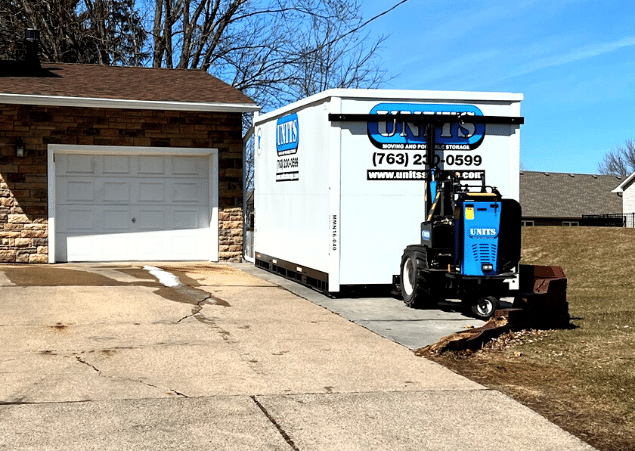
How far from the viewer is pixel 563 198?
61.7 m

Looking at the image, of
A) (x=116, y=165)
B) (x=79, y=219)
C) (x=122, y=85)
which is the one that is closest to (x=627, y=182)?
(x=122, y=85)

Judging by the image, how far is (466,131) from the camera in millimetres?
12266

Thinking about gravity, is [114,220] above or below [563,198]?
below

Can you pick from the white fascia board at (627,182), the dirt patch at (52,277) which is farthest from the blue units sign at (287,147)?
the white fascia board at (627,182)

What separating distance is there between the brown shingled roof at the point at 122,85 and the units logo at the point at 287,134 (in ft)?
10.2

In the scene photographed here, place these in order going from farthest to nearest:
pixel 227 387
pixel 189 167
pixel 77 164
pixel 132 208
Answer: pixel 189 167 < pixel 132 208 < pixel 77 164 < pixel 227 387

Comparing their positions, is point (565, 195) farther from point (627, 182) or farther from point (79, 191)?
point (79, 191)

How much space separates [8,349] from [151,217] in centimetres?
1033

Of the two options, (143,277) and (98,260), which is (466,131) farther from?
(98,260)

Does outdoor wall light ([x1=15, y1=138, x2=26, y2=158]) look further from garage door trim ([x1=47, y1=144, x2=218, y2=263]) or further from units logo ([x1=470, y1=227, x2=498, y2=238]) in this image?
units logo ([x1=470, y1=227, x2=498, y2=238])

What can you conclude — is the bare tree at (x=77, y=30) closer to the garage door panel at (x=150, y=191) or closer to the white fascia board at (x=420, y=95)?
the garage door panel at (x=150, y=191)

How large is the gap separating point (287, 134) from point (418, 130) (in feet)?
10.4

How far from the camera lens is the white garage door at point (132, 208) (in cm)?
1773

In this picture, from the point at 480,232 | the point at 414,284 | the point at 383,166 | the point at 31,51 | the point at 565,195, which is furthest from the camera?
the point at 565,195
